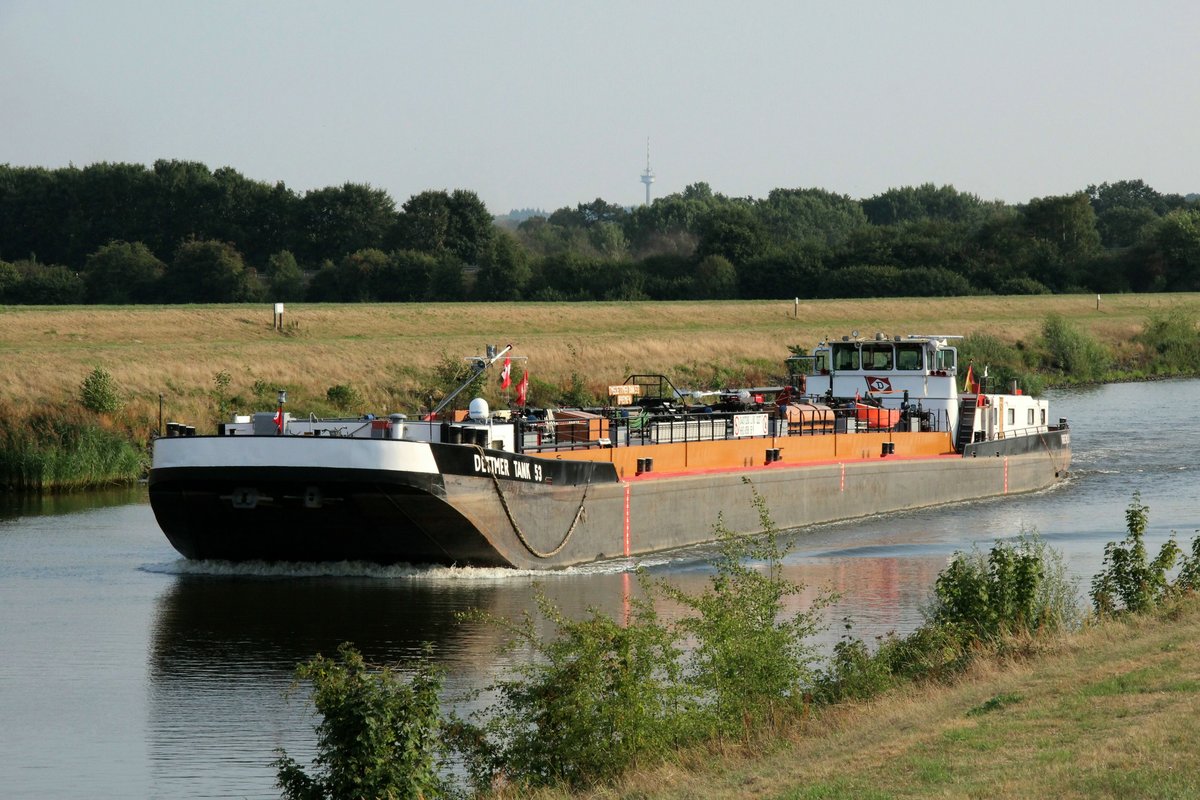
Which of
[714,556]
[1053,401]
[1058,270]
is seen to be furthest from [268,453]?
[1058,270]

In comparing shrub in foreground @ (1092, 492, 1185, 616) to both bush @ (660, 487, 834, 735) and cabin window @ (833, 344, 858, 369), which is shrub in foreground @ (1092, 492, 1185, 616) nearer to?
bush @ (660, 487, 834, 735)

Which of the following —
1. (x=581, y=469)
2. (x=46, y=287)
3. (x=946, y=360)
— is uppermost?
(x=46, y=287)

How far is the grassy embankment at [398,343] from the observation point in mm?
41812

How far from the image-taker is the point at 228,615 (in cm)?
2122

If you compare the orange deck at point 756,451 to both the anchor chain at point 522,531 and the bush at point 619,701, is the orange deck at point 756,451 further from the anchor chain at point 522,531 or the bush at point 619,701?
the bush at point 619,701

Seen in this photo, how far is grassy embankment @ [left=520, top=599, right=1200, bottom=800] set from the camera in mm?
10453

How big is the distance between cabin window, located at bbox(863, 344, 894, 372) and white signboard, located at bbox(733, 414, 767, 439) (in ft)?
20.9

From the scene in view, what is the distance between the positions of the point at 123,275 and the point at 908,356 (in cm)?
5912

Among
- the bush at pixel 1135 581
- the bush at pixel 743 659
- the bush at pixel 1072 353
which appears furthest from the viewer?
the bush at pixel 1072 353

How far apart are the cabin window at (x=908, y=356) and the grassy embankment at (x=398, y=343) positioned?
16417 mm

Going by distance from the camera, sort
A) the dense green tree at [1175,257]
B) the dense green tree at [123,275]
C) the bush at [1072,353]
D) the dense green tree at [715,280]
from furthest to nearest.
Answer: the dense green tree at [1175,257] < the dense green tree at [715,280] < the dense green tree at [123,275] < the bush at [1072,353]

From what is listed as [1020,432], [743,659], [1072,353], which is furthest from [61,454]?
[1072,353]

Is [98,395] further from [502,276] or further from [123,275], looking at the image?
[502,276]

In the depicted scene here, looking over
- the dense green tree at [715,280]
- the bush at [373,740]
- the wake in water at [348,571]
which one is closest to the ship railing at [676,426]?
the wake in water at [348,571]
